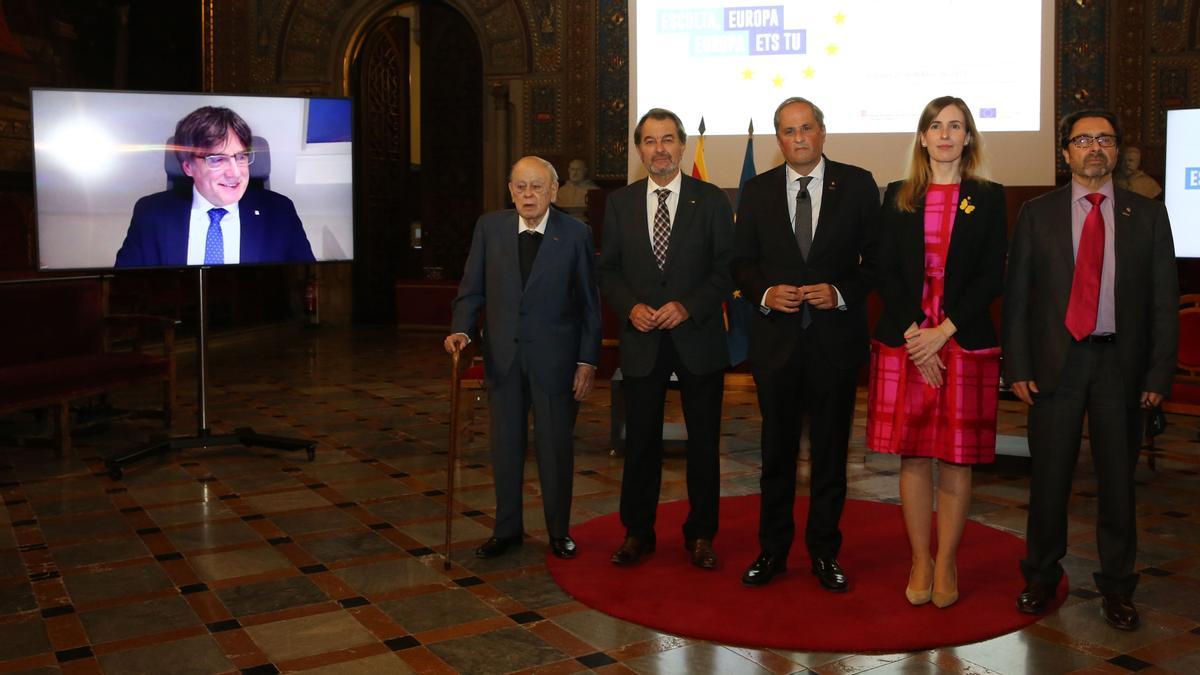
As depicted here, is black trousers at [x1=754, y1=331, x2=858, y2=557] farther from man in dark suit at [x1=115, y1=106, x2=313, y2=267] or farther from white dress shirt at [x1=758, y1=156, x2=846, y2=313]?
man in dark suit at [x1=115, y1=106, x2=313, y2=267]

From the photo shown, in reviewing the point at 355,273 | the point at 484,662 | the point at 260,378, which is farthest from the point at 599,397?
the point at 355,273

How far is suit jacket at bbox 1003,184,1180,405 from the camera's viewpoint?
3424 mm

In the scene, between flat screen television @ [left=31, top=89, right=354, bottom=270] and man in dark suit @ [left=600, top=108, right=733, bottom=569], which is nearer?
man in dark suit @ [left=600, top=108, right=733, bottom=569]

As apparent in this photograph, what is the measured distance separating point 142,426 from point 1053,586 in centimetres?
562

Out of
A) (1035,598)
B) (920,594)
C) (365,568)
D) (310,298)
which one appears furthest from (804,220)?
(310,298)

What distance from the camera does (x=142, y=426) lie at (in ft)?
23.5

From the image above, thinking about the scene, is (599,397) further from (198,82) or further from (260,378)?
(198,82)

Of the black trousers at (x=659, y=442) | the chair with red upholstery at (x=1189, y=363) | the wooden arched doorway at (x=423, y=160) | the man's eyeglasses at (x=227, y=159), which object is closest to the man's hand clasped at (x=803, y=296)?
the black trousers at (x=659, y=442)

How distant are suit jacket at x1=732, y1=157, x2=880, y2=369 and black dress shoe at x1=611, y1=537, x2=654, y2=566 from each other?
2.77 feet

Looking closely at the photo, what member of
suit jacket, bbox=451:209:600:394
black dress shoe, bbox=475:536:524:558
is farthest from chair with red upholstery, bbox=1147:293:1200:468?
black dress shoe, bbox=475:536:524:558

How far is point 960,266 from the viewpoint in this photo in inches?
138

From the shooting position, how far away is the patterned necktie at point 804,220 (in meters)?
3.77

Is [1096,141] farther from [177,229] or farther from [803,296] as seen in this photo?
[177,229]

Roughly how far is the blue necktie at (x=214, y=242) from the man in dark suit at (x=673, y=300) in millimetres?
2611
